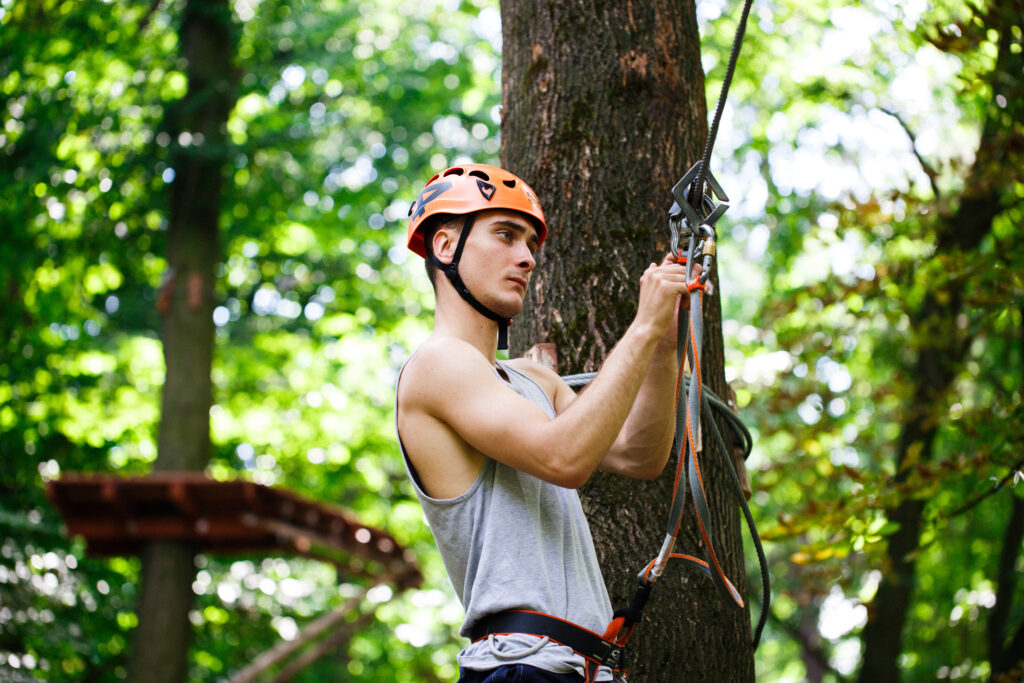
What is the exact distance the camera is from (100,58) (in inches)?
421

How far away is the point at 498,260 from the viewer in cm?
228

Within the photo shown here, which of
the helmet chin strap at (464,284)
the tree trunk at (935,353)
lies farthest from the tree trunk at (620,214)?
the tree trunk at (935,353)

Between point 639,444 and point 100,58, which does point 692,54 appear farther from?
point 100,58

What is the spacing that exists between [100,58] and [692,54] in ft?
30.9

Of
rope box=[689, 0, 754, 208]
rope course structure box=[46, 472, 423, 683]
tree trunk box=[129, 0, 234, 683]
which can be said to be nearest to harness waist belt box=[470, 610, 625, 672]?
rope box=[689, 0, 754, 208]

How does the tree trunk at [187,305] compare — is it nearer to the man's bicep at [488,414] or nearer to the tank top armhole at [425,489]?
the tank top armhole at [425,489]

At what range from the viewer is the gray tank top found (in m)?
1.89

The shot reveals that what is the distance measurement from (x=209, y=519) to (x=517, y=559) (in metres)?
7.47

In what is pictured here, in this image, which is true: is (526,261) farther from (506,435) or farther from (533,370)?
(506,435)

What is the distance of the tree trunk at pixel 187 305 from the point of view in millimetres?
9164

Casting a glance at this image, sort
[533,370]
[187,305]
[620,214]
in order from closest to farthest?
[533,370]
[620,214]
[187,305]

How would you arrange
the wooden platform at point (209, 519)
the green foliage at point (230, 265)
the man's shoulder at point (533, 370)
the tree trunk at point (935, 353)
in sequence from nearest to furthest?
the man's shoulder at point (533, 370)
the tree trunk at point (935, 353)
the wooden platform at point (209, 519)
the green foliage at point (230, 265)

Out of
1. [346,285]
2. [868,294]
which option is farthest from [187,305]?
[868,294]

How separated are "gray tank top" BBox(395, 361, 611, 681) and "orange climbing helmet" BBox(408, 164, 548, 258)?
629mm
